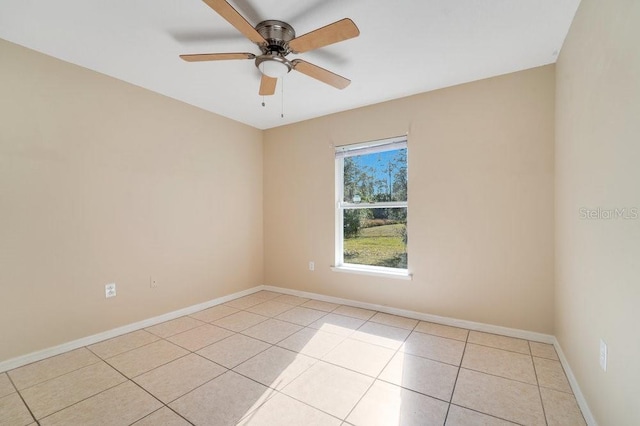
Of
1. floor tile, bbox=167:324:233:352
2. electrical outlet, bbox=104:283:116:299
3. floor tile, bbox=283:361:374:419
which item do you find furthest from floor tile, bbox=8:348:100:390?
floor tile, bbox=283:361:374:419

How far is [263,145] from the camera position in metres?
4.36

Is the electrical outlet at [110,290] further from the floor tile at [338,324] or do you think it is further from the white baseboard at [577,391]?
the white baseboard at [577,391]

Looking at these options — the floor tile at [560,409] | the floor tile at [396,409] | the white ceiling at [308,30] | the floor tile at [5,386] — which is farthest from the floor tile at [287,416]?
the white ceiling at [308,30]

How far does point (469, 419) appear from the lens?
1.59 m

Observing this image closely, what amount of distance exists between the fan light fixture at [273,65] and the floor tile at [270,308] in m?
2.50

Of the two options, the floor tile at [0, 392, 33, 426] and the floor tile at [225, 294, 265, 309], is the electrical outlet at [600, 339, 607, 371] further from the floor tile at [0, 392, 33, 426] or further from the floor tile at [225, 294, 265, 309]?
the floor tile at [225, 294, 265, 309]

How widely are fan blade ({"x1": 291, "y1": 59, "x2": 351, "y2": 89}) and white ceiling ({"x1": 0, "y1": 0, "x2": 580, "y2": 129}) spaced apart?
0.24m

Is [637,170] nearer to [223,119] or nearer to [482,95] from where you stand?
[482,95]

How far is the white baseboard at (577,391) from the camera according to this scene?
5.01ft

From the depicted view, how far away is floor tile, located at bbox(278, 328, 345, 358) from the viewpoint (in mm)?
2400

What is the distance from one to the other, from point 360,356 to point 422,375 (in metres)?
0.50

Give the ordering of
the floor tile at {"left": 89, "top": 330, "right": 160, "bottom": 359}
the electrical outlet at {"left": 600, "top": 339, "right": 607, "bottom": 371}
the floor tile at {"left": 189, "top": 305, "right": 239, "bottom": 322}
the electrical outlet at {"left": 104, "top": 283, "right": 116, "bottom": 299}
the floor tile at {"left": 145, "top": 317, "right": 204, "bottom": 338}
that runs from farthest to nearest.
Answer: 1. the floor tile at {"left": 189, "top": 305, "right": 239, "bottom": 322}
2. the floor tile at {"left": 145, "top": 317, "right": 204, "bottom": 338}
3. the electrical outlet at {"left": 104, "top": 283, "right": 116, "bottom": 299}
4. the floor tile at {"left": 89, "top": 330, "right": 160, "bottom": 359}
5. the electrical outlet at {"left": 600, "top": 339, "right": 607, "bottom": 371}

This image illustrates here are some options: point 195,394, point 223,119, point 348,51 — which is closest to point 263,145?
point 223,119

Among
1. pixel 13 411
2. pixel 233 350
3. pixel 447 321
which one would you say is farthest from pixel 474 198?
pixel 13 411
